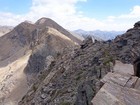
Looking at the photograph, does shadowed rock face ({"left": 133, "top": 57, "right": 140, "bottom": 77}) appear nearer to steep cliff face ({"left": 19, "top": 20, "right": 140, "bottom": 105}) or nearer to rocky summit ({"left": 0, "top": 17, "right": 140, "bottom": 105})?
rocky summit ({"left": 0, "top": 17, "right": 140, "bottom": 105})

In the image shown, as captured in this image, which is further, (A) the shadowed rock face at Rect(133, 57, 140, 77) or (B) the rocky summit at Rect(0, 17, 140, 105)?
(A) the shadowed rock face at Rect(133, 57, 140, 77)

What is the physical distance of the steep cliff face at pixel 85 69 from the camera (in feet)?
110

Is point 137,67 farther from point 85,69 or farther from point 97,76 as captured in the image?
point 85,69

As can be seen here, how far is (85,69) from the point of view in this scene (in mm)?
45594

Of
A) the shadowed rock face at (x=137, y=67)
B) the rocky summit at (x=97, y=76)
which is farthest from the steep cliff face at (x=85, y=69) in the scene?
the shadowed rock face at (x=137, y=67)

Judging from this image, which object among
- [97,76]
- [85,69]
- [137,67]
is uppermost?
[137,67]

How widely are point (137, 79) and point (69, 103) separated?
45.4 ft

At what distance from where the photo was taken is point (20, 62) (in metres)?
172

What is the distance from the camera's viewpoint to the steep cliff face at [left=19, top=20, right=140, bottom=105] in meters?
33.4

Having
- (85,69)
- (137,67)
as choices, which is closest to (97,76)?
(137,67)

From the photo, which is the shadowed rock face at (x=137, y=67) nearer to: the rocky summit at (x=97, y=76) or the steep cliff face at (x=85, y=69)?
the rocky summit at (x=97, y=76)

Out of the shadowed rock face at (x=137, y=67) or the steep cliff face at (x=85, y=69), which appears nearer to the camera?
the shadowed rock face at (x=137, y=67)

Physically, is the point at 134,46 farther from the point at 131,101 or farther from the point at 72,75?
the point at 131,101

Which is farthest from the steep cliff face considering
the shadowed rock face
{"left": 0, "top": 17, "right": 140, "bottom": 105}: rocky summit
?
the shadowed rock face
